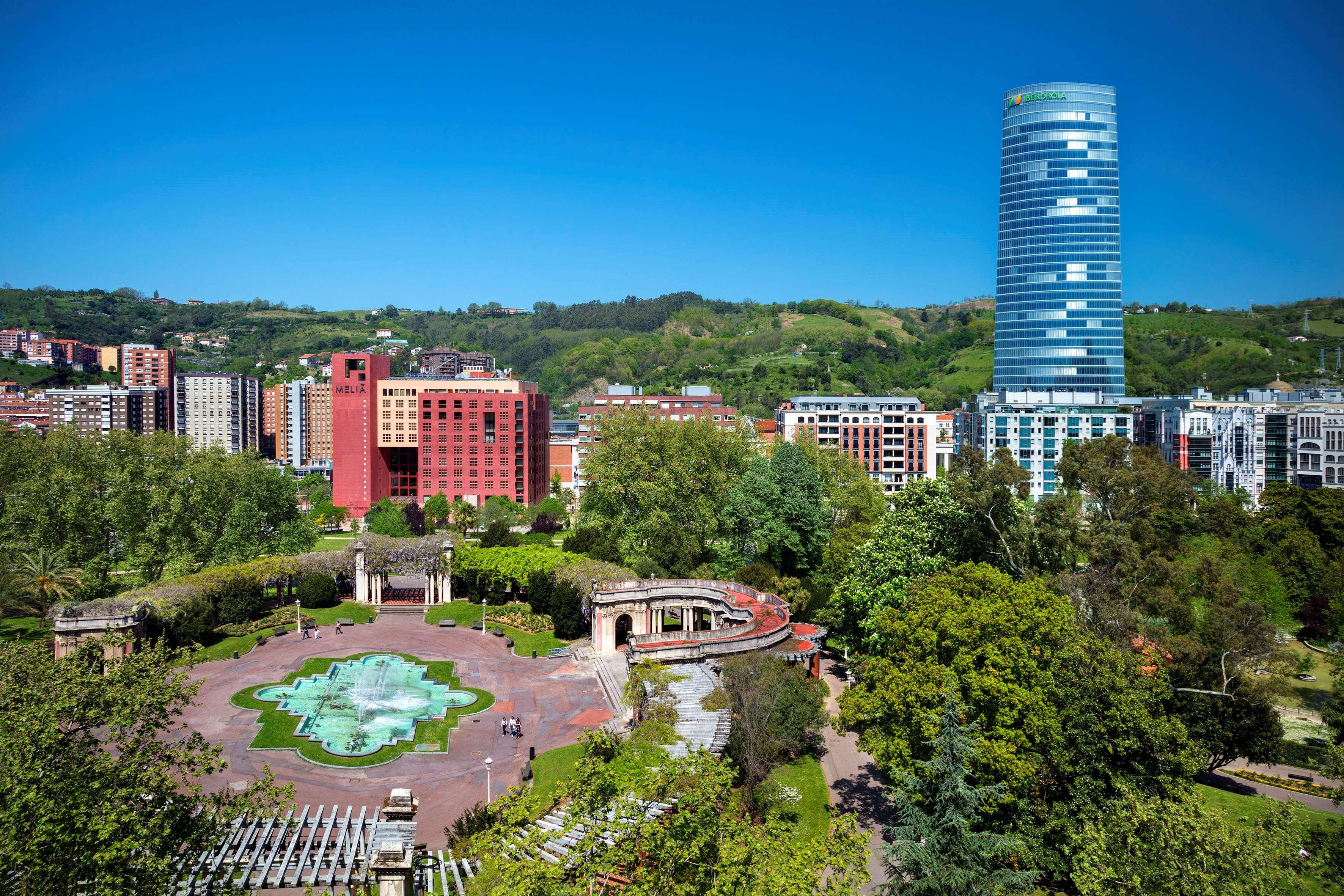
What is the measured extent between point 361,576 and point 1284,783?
6650cm

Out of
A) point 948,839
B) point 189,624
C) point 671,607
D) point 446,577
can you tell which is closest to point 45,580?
point 189,624

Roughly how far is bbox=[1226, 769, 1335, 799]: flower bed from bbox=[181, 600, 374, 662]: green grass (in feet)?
190

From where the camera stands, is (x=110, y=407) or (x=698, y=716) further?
(x=110, y=407)

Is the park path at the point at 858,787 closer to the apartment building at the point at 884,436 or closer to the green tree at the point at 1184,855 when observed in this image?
the green tree at the point at 1184,855

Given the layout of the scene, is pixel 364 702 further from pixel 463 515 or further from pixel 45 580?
pixel 463 515

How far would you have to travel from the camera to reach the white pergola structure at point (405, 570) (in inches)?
2874

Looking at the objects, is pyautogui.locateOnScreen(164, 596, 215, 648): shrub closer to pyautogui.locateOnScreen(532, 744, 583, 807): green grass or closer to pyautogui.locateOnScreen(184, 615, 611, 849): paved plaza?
pyautogui.locateOnScreen(184, 615, 611, 849): paved plaza

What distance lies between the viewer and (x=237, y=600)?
63.0 metres

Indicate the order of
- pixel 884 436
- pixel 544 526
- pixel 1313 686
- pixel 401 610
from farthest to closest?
pixel 884 436, pixel 544 526, pixel 401 610, pixel 1313 686

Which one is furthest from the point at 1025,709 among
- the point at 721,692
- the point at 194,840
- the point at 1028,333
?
the point at 1028,333

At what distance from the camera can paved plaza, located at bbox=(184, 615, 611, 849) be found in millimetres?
37312

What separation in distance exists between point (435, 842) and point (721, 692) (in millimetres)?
13364

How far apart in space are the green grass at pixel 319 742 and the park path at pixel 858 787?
19.3 metres

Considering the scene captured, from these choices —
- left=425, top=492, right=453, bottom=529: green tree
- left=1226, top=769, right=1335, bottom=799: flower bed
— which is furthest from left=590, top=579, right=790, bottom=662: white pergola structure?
→ left=425, top=492, right=453, bottom=529: green tree
